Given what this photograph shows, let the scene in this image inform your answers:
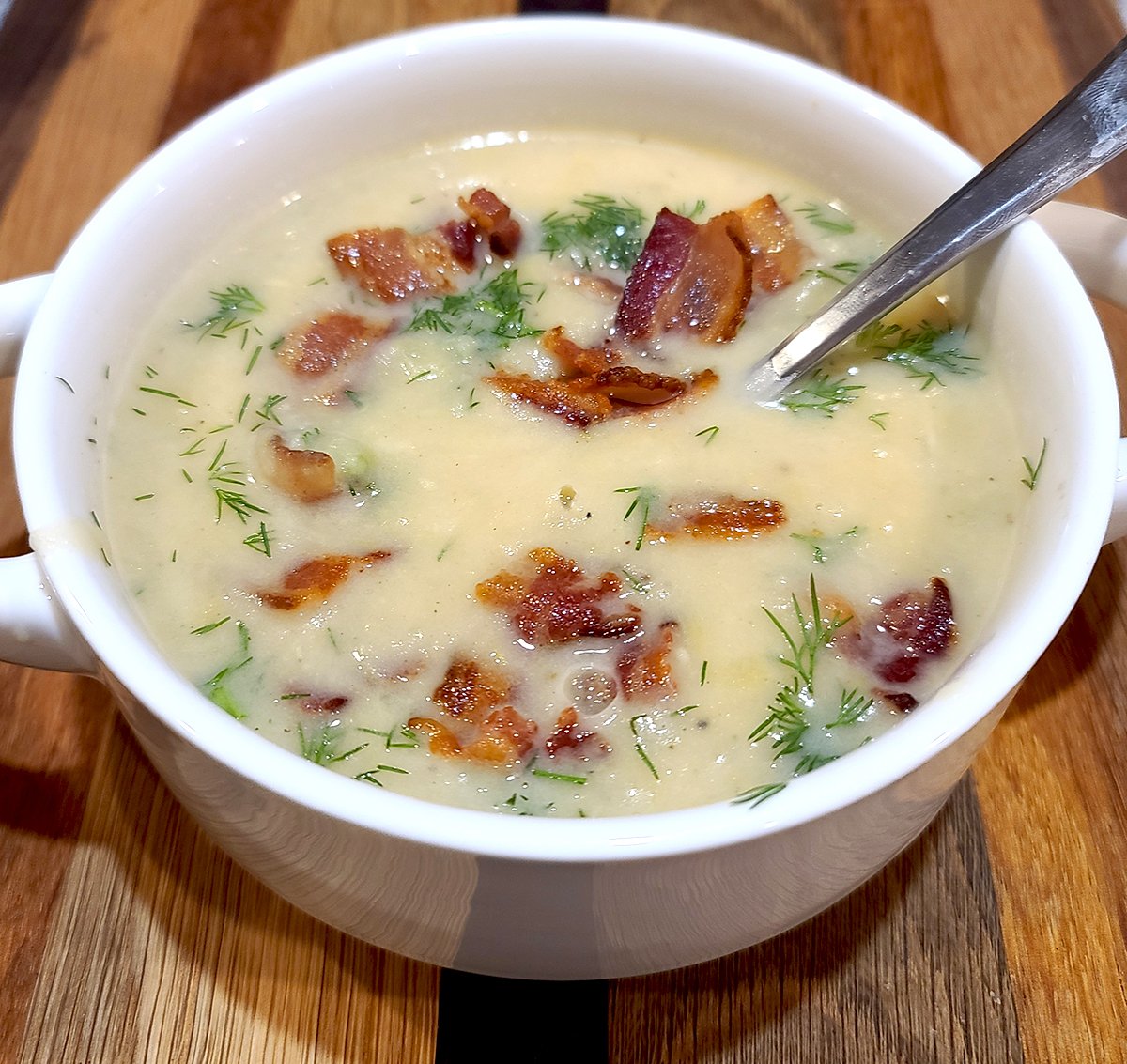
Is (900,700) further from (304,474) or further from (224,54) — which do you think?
(224,54)

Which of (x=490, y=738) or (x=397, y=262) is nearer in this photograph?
(x=490, y=738)

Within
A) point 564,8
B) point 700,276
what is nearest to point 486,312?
point 700,276

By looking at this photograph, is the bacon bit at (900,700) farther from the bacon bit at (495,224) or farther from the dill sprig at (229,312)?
the dill sprig at (229,312)

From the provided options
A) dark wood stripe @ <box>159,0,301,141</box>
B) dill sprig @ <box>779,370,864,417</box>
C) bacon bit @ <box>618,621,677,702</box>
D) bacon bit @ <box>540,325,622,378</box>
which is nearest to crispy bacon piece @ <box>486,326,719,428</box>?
bacon bit @ <box>540,325,622,378</box>

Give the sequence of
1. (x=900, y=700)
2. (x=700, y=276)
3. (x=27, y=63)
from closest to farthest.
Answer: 1. (x=900, y=700)
2. (x=700, y=276)
3. (x=27, y=63)

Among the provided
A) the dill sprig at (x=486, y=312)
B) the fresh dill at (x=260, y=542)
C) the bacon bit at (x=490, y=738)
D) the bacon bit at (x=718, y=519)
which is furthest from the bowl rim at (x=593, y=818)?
the dill sprig at (x=486, y=312)

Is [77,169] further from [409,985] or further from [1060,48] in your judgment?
[1060,48]
